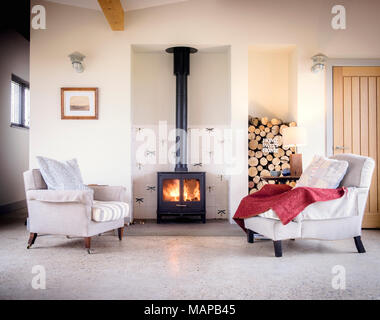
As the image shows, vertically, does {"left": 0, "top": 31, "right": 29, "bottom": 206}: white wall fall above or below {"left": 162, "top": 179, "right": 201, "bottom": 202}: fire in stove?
above

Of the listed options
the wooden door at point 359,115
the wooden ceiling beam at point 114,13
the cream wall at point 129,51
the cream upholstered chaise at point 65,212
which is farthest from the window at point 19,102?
the wooden door at point 359,115

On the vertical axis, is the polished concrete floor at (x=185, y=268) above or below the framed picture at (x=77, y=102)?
below

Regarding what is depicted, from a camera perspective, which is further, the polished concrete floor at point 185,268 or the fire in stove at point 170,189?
the fire in stove at point 170,189

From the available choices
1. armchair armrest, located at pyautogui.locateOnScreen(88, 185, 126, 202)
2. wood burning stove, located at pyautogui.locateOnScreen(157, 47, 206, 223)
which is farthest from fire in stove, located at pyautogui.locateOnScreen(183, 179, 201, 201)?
armchair armrest, located at pyautogui.locateOnScreen(88, 185, 126, 202)

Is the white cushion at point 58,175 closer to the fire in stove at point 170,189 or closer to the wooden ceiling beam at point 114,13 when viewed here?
the fire in stove at point 170,189

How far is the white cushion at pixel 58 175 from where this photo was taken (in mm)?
3311

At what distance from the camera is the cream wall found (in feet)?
15.1

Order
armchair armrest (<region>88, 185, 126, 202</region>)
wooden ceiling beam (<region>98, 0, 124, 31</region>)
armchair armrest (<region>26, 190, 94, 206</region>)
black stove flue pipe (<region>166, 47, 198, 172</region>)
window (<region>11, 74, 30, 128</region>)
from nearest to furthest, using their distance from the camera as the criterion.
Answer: armchair armrest (<region>26, 190, 94, 206</region>), armchair armrest (<region>88, 185, 126, 202</region>), wooden ceiling beam (<region>98, 0, 124, 31</region>), black stove flue pipe (<region>166, 47, 198, 172</region>), window (<region>11, 74, 30, 128</region>)

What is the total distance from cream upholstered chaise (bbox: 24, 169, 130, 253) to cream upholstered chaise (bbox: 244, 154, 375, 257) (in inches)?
56.9

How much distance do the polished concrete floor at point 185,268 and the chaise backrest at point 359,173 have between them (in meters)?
0.62

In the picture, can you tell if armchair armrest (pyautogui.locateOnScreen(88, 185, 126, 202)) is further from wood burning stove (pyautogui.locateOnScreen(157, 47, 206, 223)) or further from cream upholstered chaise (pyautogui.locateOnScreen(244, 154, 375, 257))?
cream upholstered chaise (pyautogui.locateOnScreen(244, 154, 375, 257))

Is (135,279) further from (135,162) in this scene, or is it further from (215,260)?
(135,162)

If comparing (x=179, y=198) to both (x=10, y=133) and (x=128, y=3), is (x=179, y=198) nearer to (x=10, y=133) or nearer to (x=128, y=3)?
(x=128, y=3)

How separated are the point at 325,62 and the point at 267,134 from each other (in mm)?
1177
